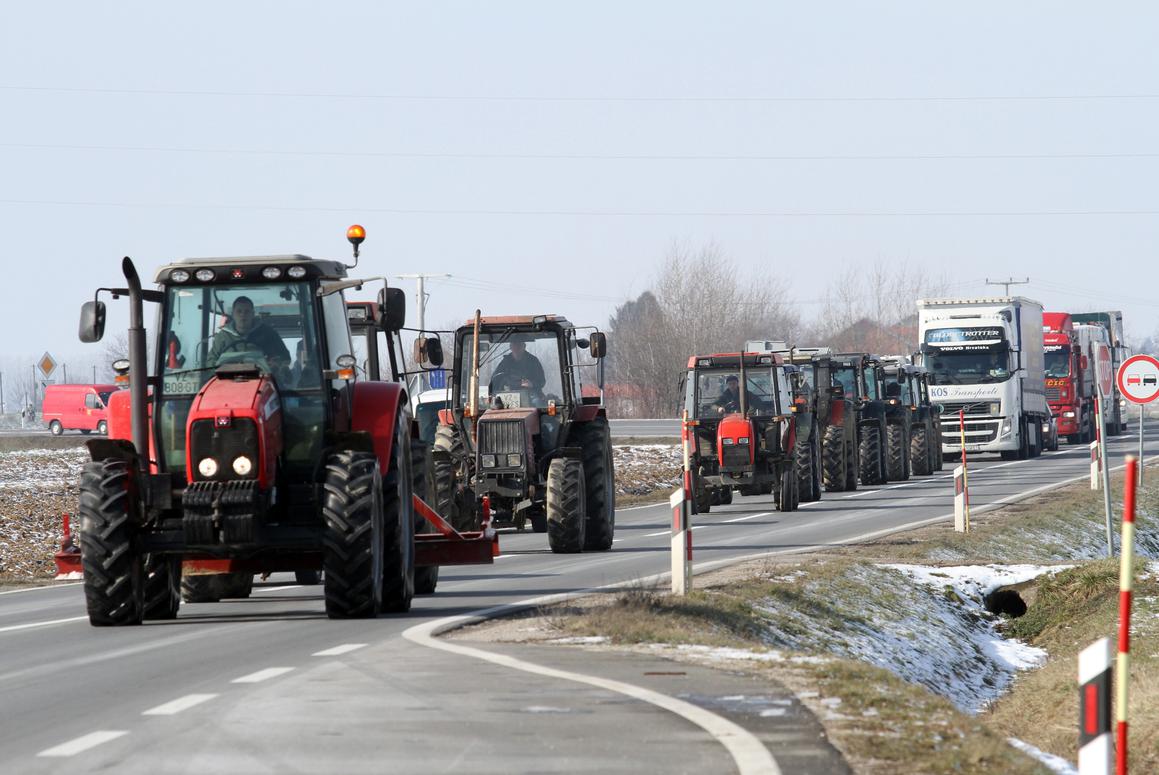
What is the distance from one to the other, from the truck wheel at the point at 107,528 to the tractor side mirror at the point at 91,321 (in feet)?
2.93

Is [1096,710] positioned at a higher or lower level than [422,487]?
lower

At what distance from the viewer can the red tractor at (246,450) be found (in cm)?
1269

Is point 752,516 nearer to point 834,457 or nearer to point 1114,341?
point 834,457

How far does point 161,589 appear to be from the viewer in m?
14.1

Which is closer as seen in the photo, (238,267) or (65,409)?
(238,267)

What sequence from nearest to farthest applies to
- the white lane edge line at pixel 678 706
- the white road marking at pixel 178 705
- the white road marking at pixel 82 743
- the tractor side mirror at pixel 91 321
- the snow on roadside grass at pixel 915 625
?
the white lane edge line at pixel 678 706 → the white road marking at pixel 82 743 → the white road marking at pixel 178 705 → the tractor side mirror at pixel 91 321 → the snow on roadside grass at pixel 915 625

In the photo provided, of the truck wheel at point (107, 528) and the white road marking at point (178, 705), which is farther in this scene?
the truck wheel at point (107, 528)

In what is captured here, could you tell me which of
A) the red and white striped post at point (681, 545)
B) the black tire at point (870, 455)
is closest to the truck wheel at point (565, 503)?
the red and white striped post at point (681, 545)

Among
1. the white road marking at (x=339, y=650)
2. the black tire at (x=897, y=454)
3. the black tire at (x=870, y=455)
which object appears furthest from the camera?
the black tire at (x=897, y=454)

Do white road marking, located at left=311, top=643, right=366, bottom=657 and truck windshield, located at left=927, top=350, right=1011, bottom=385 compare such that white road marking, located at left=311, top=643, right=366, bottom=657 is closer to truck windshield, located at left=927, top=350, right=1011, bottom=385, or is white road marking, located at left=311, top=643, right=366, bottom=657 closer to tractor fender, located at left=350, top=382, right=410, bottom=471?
tractor fender, located at left=350, top=382, right=410, bottom=471

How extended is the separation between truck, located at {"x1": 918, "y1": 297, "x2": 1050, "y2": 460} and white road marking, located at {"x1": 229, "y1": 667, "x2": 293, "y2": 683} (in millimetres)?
39296

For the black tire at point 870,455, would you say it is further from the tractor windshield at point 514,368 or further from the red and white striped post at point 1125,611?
the red and white striped post at point 1125,611

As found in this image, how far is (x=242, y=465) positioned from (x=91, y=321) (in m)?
1.43

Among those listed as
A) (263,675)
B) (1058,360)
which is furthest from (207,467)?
(1058,360)
